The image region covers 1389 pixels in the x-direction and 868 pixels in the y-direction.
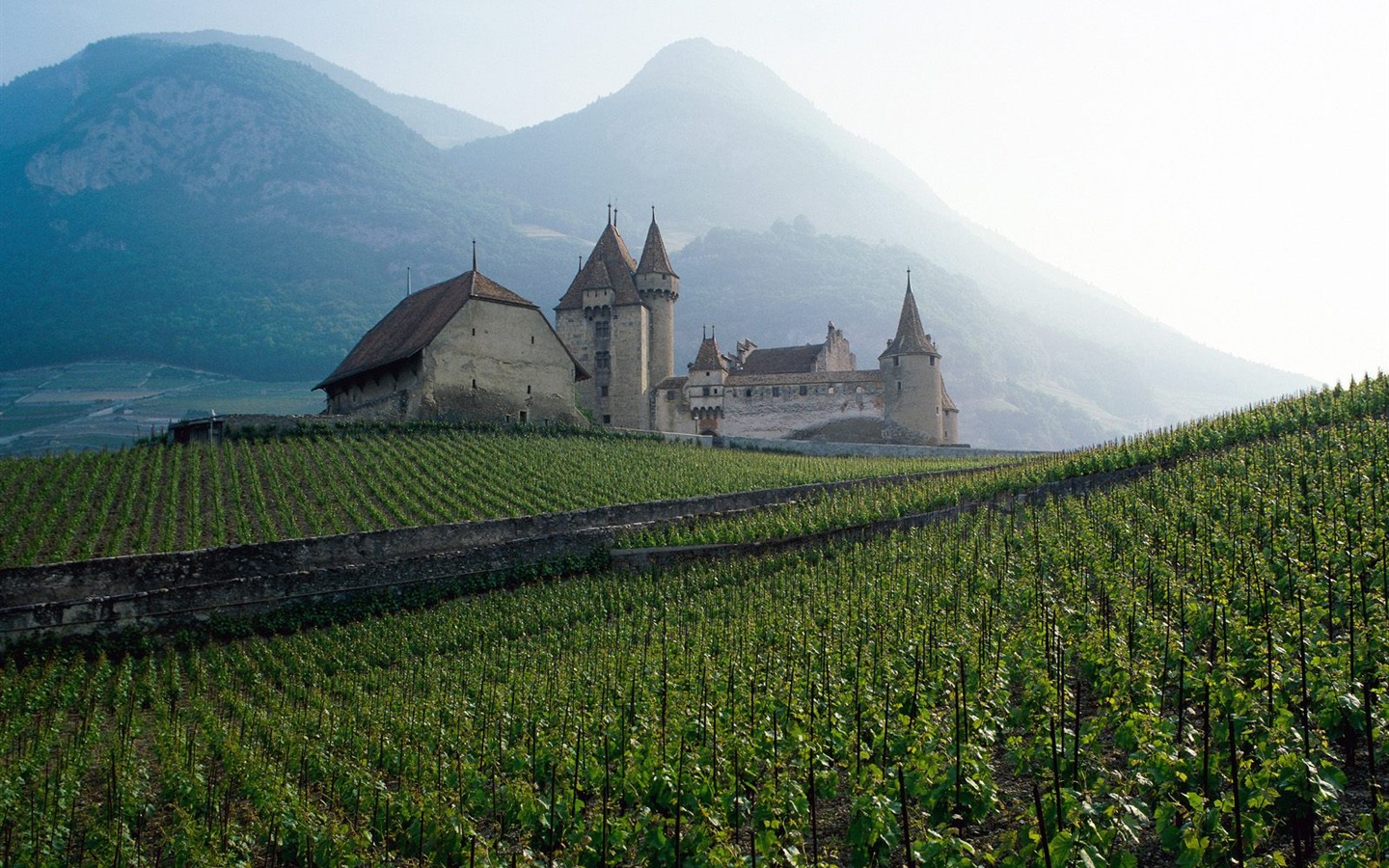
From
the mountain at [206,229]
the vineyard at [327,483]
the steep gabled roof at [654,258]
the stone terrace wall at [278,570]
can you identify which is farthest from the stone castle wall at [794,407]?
the mountain at [206,229]

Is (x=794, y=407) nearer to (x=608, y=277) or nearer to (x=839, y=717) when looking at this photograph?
(x=608, y=277)

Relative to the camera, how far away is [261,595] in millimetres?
21109

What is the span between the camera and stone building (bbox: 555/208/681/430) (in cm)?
5716

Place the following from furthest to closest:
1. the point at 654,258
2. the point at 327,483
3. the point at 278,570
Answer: the point at 654,258 < the point at 327,483 < the point at 278,570

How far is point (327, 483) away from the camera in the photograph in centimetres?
2966

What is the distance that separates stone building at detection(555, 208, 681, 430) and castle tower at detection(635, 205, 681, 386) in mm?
61

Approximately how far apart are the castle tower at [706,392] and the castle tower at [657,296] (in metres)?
1.90

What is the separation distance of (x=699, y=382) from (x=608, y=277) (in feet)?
28.9

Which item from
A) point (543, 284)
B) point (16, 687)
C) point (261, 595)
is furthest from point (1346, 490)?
point (543, 284)

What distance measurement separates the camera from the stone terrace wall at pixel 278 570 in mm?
18625

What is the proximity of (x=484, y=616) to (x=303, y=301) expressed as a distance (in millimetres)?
130373

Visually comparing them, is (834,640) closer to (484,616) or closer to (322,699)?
(322,699)

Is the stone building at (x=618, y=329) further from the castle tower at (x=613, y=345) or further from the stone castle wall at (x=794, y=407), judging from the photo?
the stone castle wall at (x=794, y=407)

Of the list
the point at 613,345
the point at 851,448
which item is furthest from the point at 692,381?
the point at 851,448
